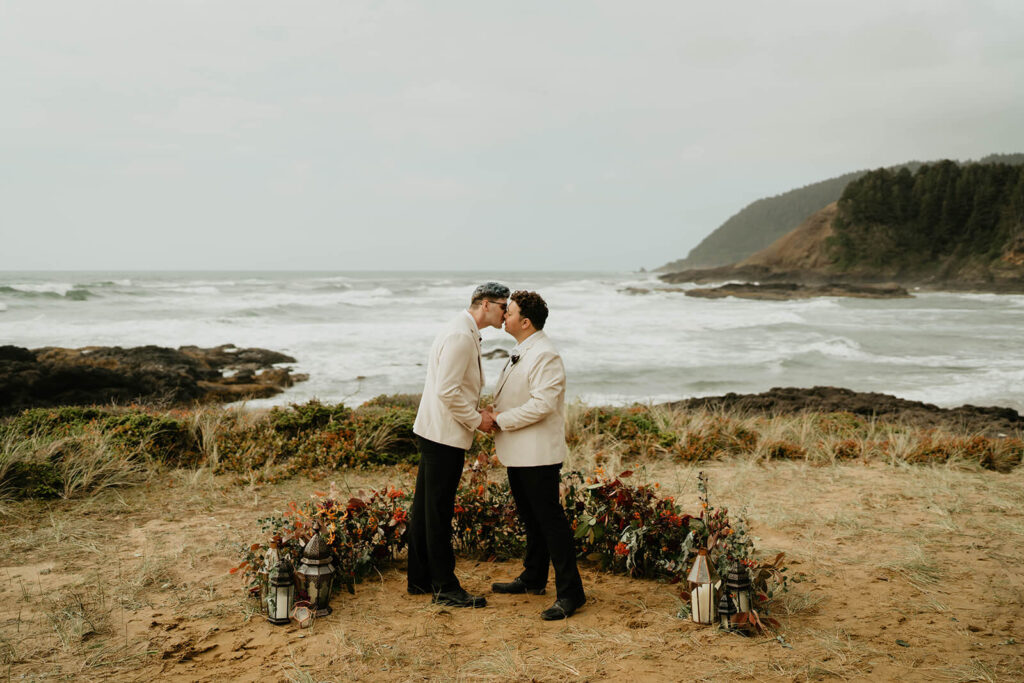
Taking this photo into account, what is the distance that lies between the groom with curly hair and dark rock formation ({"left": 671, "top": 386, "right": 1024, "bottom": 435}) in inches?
291

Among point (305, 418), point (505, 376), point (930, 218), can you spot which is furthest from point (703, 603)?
point (930, 218)

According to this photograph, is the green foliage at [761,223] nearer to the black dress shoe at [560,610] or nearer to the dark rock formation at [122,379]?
the dark rock formation at [122,379]

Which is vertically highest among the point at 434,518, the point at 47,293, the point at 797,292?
the point at 797,292

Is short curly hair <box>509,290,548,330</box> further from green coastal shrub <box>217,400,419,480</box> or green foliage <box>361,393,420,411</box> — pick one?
green foliage <box>361,393,420,411</box>

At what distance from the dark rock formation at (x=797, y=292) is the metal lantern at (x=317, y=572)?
164 feet

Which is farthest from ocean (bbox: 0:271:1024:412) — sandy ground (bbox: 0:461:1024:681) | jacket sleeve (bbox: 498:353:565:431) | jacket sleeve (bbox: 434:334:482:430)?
jacket sleeve (bbox: 498:353:565:431)

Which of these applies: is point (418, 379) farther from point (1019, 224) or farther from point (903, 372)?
point (1019, 224)

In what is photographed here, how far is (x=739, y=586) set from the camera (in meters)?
3.47

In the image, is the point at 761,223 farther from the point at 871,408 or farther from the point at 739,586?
the point at 739,586

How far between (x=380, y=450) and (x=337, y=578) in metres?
3.46

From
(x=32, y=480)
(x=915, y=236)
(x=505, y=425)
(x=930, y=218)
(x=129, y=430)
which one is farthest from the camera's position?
(x=930, y=218)

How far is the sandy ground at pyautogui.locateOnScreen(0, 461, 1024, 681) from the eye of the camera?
3158 mm

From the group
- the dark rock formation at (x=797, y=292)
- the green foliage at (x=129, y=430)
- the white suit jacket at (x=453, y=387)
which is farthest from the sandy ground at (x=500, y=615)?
the dark rock formation at (x=797, y=292)

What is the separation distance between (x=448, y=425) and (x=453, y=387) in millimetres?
222
